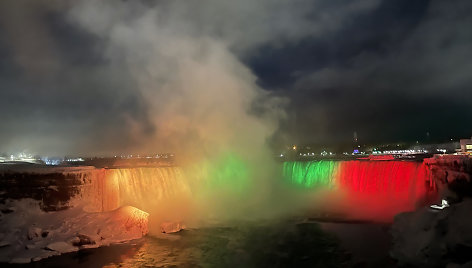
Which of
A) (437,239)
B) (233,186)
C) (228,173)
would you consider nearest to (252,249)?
(437,239)

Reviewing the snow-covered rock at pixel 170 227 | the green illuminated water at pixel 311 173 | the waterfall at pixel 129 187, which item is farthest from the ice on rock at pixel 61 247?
the green illuminated water at pixel 311 173

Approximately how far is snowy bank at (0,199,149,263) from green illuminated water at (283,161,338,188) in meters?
15.6

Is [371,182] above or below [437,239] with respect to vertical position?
above

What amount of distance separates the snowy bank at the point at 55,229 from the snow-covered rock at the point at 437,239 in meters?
11.6

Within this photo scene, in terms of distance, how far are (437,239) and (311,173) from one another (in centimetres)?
1734

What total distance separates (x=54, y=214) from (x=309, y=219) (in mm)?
13386

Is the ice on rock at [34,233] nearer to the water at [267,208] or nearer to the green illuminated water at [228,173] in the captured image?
the water at [267,208]

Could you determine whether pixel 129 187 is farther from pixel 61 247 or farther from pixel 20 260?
pixel 20 260

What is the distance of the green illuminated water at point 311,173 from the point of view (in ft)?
89.2

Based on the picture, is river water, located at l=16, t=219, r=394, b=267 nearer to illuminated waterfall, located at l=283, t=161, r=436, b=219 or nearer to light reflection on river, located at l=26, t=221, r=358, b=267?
light reflection on river, located at l=26, t=221, r=358, b=267

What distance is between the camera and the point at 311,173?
93.4 ft

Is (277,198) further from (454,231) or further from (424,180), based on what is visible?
(454,231)

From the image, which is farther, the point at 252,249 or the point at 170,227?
the point at 170,227

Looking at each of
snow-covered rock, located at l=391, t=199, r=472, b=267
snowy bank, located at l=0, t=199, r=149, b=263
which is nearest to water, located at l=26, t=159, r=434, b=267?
snowy bank, located at l=0, t=199, r=149, b=263
